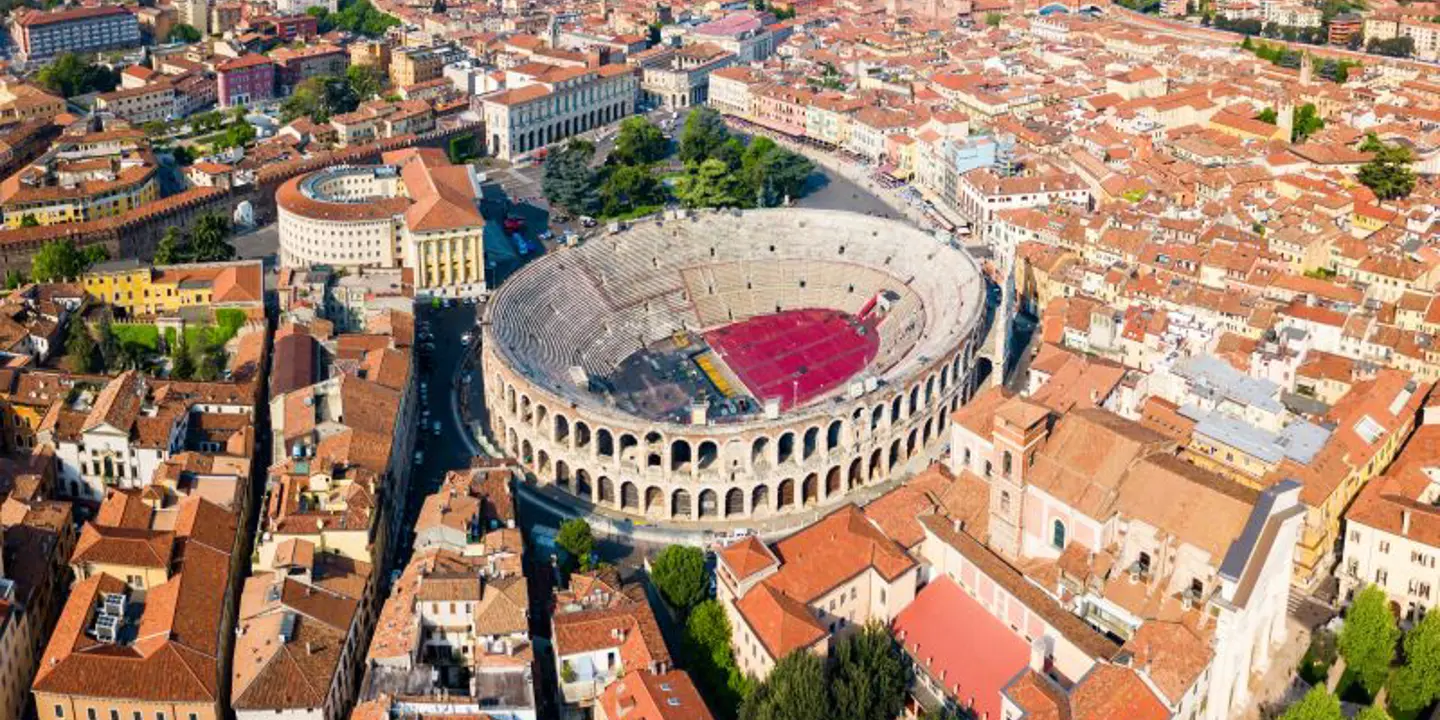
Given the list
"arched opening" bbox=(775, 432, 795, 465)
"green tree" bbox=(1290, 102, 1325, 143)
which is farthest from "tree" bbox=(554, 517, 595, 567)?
"green tree" bbox=(1290, 102, 1325, 143)

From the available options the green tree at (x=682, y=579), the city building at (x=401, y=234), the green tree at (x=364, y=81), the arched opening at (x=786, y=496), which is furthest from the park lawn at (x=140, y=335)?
the green tree at (x=364, y=81)

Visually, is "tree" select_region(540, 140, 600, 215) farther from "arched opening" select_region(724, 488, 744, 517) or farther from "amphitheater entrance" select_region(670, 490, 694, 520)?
"arched opening" select_region(724, 488, 744, 517)

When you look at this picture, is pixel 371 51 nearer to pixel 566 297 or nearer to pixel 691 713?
pixel 566 297

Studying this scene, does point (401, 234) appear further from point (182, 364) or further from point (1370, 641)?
point (1370, 641)

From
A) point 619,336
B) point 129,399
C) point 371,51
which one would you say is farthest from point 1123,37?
point 129,399

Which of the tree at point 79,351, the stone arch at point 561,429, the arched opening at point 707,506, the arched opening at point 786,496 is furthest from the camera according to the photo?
the tree at point 79,351

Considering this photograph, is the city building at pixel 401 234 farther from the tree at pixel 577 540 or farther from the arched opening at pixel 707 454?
the tree at pixel 577 540

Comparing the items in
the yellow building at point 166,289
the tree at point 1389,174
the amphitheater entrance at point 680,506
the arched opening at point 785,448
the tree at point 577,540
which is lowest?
the amphitheater entrance at point 680,506
